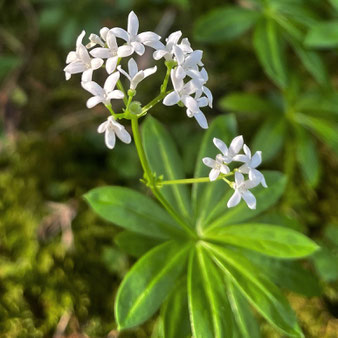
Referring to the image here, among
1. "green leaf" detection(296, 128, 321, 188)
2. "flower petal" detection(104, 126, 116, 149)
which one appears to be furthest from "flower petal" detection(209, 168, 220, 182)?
"green leaf" detection(296, 128, 321, 188)

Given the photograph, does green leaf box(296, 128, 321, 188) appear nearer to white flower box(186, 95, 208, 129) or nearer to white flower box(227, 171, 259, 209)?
white flower box(227, 171, 259, 209)

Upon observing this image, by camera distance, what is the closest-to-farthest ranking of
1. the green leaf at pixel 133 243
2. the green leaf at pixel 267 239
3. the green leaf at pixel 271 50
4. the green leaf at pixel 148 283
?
the green leaf at pixel 148 283, the green leaf at pixel 267 239, the green leaf at pixel 133 243, the green leaf at pixel 271 50

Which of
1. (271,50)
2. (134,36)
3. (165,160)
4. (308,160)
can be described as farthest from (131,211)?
(271,50)

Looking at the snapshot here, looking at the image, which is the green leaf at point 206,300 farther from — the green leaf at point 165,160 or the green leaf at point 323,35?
the green leaf at point 323,35

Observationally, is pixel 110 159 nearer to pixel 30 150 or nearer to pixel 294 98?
pixel 30 150

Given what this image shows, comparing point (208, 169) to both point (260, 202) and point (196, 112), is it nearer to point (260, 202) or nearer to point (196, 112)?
point (260, 202)

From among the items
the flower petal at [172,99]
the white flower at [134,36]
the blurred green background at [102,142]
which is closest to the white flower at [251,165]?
the flower petal at [172,99]
